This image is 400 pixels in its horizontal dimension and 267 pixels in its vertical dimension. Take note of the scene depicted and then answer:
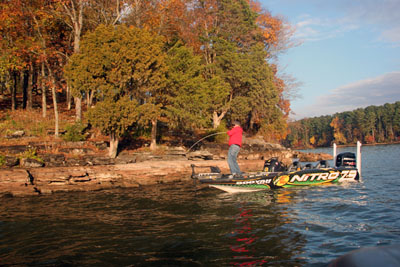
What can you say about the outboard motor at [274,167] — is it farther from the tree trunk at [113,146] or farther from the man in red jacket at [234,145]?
the tree trunk at [113,146]

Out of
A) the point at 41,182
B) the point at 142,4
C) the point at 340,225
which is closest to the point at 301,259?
the point at 340,225

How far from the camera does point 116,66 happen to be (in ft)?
62.5

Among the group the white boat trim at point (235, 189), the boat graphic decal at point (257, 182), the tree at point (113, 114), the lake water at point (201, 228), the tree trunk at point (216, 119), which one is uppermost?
the tree trunk at point (216, 119)

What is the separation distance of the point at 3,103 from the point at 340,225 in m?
36.0

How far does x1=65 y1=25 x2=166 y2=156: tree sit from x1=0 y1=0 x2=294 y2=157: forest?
0.21 ft

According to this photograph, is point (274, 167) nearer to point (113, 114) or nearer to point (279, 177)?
point (279, 177)

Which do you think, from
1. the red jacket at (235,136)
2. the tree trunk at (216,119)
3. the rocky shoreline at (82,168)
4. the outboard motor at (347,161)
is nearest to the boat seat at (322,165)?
the outboard motor at (347,161)

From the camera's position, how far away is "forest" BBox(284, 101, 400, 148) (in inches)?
4237

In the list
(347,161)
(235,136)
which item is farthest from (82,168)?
(347,161)

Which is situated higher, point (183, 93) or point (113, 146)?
point (183, 93)

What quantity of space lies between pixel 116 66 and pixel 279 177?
12.1 meters

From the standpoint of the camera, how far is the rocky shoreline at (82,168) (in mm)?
14812

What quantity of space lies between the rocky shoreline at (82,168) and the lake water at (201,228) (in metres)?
1.87

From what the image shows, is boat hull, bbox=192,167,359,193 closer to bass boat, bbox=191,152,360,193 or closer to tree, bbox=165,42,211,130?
bass boat, bbox=191,152,360,193
